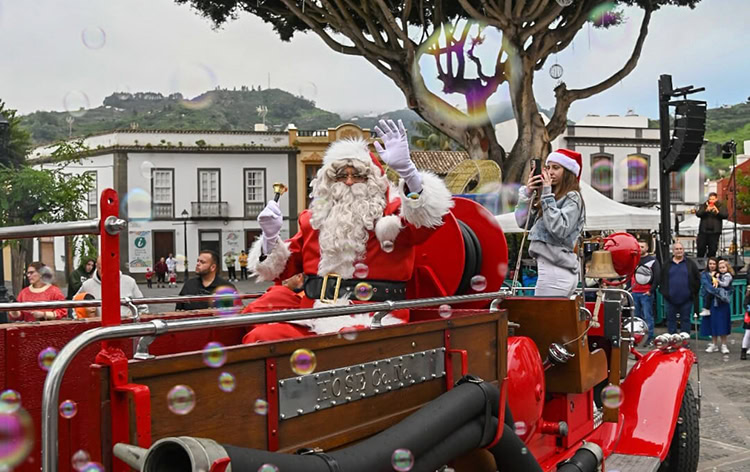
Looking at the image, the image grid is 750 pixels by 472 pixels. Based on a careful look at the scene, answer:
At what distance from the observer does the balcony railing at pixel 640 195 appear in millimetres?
47438

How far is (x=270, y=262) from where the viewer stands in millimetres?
4141

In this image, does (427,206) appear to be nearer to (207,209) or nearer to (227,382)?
(227,382)

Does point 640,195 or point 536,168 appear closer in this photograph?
point 536,168

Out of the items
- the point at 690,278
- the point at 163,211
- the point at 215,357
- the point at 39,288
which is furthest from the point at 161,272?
the point at 215,357

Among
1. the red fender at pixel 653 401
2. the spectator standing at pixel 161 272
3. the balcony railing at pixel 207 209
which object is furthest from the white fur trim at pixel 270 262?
the balcony railing at pixel 207 209

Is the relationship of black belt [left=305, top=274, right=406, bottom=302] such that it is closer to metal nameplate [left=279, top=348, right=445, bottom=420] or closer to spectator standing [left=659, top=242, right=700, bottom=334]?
metal nameplate [left=279, top=348, right=445, bottom=420]

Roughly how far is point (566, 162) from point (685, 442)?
1.97 meters

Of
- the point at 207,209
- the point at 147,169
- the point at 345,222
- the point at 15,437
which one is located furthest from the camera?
the point at 207,209

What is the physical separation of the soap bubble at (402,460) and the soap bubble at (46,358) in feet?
4.34

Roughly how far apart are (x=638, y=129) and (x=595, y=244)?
135 ft

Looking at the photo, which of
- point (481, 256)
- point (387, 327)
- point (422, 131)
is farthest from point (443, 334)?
point (422, 131)

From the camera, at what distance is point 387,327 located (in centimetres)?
279

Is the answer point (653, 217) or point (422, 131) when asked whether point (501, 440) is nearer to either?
point (653, 217)

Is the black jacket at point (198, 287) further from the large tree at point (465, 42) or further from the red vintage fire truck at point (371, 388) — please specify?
the large tree at point (465, 42)
